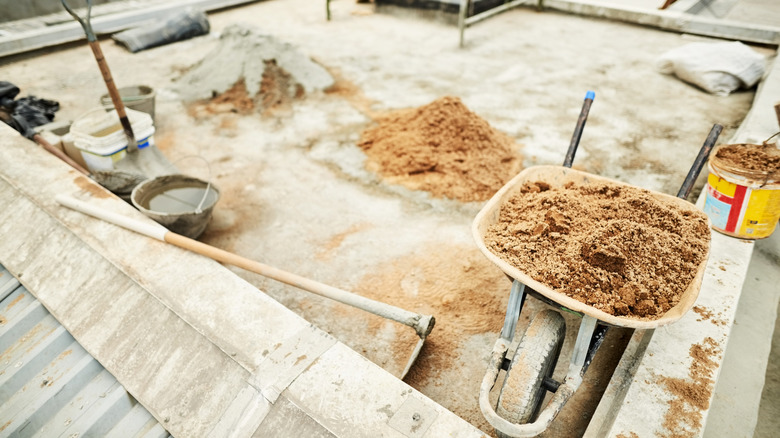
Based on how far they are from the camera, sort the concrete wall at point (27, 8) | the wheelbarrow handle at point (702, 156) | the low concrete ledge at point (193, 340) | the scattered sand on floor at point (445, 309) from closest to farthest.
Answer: the low concrete ledge at point (193, 340)
the wheelbarrow handle at point (702, 156)
the scattered sand on floor at point (445, 309)
the concrete wall at point (27, 8)

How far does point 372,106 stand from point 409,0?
4592mm

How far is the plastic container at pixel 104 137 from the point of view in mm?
3825

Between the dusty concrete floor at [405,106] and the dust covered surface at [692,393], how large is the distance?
20.8 inches

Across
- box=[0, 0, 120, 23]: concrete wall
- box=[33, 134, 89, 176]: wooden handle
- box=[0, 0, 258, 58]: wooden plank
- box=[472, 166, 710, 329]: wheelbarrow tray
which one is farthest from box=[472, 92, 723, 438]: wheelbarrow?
box=[0, 0, 120, 23]: concrete wall

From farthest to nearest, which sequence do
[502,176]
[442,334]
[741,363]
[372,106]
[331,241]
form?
[372,106]
[502,176]
[331,241]
[442,334]
[741,363]

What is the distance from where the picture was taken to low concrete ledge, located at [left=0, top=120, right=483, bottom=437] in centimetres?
202

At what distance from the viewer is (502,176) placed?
4355mm

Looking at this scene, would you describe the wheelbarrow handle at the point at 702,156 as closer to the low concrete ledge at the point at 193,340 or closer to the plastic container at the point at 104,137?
the low concrete ledge at the point at 193,340

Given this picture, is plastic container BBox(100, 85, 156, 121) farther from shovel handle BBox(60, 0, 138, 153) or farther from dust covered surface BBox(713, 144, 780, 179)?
dust covered surface BBox(713, 144, 780, 179)

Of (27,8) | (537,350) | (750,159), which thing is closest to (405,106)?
(750,159)

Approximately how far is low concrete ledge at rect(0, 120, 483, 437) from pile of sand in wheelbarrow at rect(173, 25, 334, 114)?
9.60 feet

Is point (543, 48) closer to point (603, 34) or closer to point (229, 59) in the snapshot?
point (603, 34)

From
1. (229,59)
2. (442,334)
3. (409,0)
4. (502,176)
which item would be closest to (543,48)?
(409,0)

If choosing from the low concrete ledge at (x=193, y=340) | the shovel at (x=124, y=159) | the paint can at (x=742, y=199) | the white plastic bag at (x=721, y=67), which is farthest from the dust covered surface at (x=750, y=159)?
the shovel at (x=124, y=159)
